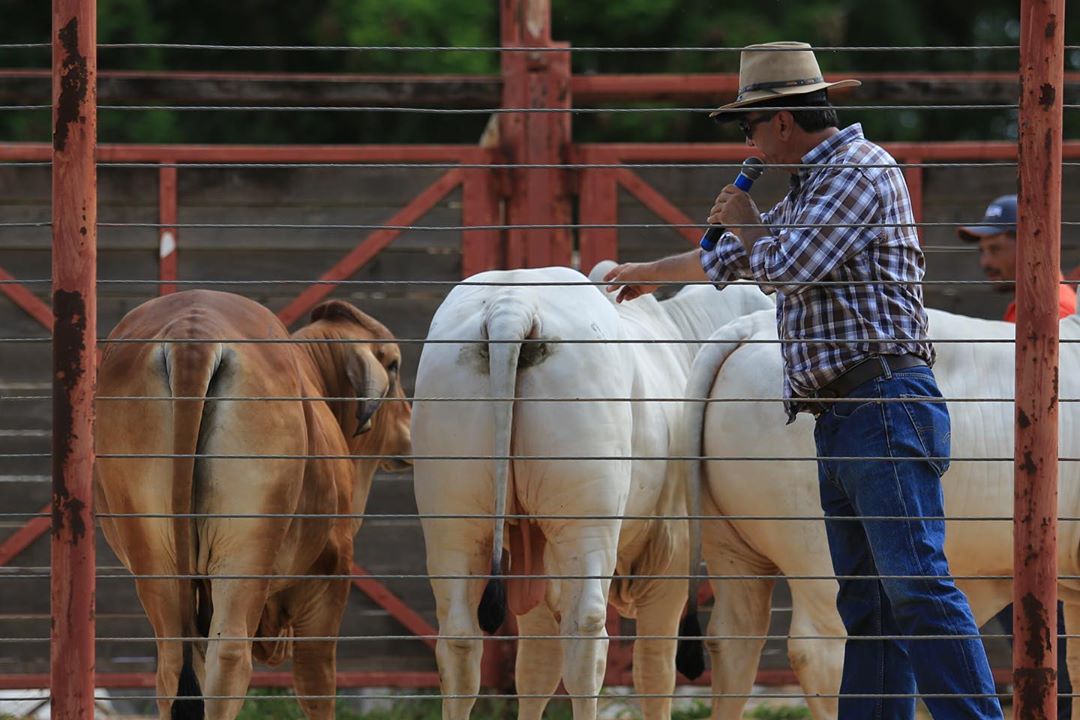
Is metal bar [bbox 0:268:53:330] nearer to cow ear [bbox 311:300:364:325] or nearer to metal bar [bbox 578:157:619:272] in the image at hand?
cow ear [bbox 311:300:364:325]

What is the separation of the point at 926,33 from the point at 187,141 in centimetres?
664

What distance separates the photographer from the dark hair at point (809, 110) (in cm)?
366

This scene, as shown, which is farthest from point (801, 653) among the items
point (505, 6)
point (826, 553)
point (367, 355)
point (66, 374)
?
point (505, 6)

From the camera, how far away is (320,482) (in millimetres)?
4836

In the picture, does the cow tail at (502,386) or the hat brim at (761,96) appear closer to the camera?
the hat brim at (761,96)

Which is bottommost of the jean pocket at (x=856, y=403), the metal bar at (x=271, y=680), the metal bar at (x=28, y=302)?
the metal bar at (x=271, y=680)

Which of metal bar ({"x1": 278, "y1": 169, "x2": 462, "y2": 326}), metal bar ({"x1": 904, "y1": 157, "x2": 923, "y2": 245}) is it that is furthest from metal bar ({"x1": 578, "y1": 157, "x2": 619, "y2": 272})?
metal bar ({"x1": 904, "y1": 157, "x2": 923, "y2": 245})

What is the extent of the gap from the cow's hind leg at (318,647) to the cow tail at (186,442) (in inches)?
27.6

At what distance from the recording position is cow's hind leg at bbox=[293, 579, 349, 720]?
16.7ft

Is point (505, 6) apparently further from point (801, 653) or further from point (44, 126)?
point (44, 126)

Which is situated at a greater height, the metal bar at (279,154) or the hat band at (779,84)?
the metal bar at (279,154)

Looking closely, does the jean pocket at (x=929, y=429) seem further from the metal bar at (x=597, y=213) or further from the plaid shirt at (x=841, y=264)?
the metal bar at (x=597, y=213)

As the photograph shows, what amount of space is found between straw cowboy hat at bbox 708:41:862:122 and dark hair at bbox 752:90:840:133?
1.2 inches

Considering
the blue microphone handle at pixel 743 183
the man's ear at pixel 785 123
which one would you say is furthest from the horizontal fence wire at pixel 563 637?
the man's ear at pixel 785 123
